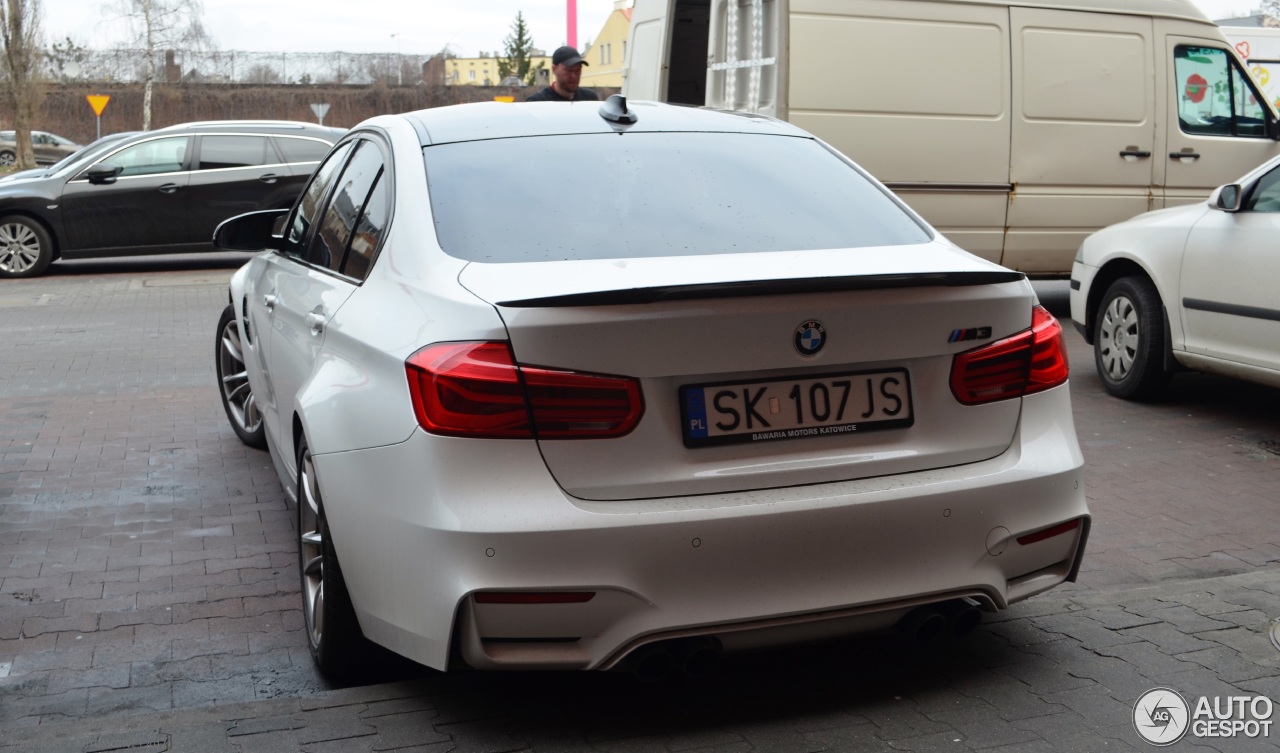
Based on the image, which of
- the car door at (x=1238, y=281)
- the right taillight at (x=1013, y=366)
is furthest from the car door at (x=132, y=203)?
the right taillight at (x=1013, y=366)

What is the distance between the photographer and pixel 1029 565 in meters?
3.43

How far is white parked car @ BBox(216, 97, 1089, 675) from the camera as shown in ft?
9.88

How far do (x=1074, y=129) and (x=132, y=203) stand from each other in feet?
33.9

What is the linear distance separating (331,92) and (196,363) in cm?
6717

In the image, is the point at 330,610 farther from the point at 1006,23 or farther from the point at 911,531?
the point at 1006,23

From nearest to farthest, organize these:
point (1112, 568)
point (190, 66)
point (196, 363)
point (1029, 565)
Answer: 1. point (1029, 565)
2. point (1112, 568)
3. point (196, 363)
4. point (190, 66)

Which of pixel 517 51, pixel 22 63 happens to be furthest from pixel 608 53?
pixel 22 63

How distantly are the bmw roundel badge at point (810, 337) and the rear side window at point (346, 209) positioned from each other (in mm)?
1377

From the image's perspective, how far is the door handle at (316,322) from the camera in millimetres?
3943

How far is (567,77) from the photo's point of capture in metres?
9.48

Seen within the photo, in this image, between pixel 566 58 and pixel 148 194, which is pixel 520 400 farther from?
pixel 148 194

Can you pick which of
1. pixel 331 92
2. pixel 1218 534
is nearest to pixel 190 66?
pixel 331 92

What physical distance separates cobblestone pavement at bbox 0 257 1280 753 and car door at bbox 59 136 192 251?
9.71 meters

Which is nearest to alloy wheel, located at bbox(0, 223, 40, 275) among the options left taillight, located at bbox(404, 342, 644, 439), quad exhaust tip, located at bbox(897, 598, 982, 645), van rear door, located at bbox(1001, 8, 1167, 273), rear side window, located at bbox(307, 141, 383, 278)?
van rear door, located at bbox(1001, 8, 1167, 273)
